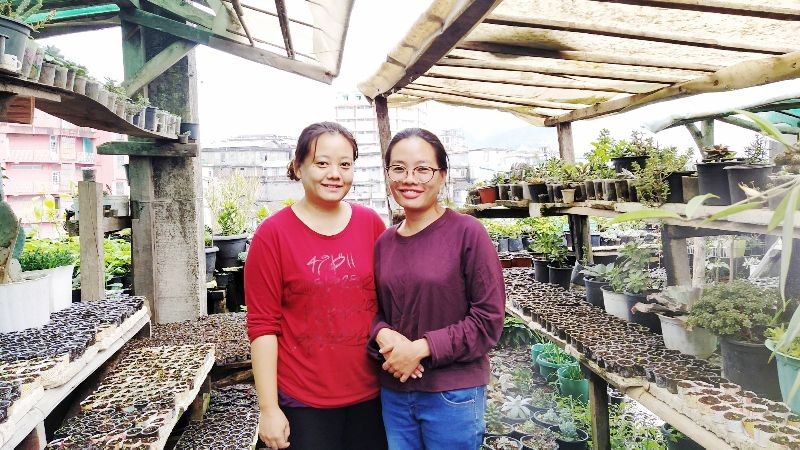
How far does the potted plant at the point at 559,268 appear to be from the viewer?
4.34 meters

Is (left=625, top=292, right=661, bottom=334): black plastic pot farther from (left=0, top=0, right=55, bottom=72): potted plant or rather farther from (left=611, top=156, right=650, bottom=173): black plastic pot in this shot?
(left=0, top=0, right=55, bottom=72): potted plant

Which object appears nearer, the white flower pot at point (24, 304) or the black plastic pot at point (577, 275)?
the white flower pot at point (24, 304)

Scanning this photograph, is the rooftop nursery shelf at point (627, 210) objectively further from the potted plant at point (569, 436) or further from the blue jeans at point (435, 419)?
the potted plant at point (569, 436)

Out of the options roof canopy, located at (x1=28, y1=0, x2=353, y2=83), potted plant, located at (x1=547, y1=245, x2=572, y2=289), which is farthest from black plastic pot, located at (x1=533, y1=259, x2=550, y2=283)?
roof canopy, located at (x1=28, y1=0, x2=353, y2=83)

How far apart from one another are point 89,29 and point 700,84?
5433 millimetres

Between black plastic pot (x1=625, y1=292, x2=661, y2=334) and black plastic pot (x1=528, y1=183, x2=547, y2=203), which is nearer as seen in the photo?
black plastic pot (x1=625, y1=292, x2=661, y2=334)

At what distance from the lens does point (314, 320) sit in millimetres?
1705

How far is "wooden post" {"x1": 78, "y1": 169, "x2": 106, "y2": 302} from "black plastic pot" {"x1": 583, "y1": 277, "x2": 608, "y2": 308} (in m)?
3.24

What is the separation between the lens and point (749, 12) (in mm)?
2047

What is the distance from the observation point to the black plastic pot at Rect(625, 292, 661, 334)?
2939mm

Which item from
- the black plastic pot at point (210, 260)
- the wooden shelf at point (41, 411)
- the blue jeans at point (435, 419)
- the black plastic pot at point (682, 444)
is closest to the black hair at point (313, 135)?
the blue jeans at point (435, 419)

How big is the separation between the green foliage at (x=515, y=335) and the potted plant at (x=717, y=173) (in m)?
3.69

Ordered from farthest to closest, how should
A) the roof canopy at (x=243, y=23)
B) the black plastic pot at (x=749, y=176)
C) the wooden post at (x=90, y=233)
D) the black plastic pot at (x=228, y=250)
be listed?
1. the black plastic pot at (x=228, y=250)
2. the roof canopy at (x=243, y=23)
3. the wooden post at (x=90, y=233)
4. the black plastic pot at (x=749, y=176)

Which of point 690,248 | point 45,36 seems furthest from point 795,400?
point 45,36
